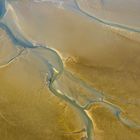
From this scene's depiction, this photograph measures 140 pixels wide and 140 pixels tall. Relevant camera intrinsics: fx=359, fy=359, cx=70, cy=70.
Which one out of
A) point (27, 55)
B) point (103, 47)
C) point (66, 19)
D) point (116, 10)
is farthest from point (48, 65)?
point (116, 10)

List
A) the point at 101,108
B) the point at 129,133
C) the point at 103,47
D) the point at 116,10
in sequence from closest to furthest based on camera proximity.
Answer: the point at 129,133, the point at 101,108, the point at 103,47, the point at 116,10

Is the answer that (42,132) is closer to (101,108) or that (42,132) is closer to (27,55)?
(101,108)

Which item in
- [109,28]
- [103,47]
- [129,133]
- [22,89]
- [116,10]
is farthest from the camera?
[116,10]

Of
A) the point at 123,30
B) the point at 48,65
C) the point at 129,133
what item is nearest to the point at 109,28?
the point at 123,30

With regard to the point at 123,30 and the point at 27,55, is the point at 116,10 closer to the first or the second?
the point at 123,30

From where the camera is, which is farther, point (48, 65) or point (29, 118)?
point (48, 65)

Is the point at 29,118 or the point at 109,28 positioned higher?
the point at 29,118
